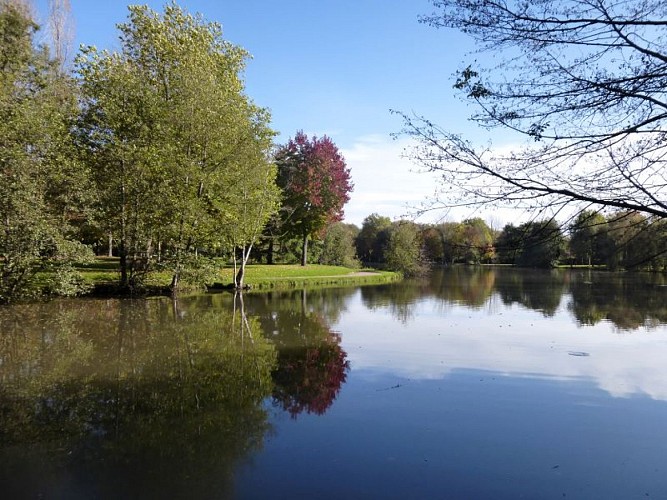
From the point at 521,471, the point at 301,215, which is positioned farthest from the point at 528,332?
the point at 301,215

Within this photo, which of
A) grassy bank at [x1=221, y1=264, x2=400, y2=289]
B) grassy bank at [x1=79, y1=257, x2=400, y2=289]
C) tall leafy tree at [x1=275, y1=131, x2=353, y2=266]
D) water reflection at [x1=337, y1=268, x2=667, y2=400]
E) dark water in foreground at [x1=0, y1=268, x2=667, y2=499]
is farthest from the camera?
tall leafy tree at [x1=275, y1=131, x2=353, y2=266]

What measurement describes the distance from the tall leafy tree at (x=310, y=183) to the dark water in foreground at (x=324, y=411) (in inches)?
922

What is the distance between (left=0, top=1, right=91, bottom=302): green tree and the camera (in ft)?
43.1

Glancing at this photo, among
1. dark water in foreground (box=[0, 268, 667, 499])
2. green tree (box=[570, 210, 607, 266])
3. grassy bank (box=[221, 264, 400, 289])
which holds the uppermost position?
green tree (box=[570, 210, 607, 266])

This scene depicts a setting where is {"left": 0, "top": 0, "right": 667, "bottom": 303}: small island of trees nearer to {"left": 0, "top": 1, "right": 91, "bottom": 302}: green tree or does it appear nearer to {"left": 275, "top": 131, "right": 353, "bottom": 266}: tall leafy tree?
{"left": 0, "top": 1, "right": 91, "bottom": 302}: green tree

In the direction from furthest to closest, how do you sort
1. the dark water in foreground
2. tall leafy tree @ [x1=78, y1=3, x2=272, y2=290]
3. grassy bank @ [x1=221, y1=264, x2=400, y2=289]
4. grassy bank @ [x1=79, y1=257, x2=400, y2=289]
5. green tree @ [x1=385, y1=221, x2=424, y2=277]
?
1. green tree @ [x1=385, y1=221, x2=424, y2=277]
2. grassy bank @ [x1=221, y1=264, x2=400, y2=289]
3. grassy bank @ [x1=79, y1=257, x2=400, y2=289]
4. tall leafy tree @ [x1=78, y1=3, x2=272, y2=290]
5. the dark water in foreground

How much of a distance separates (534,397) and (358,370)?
2.84 m

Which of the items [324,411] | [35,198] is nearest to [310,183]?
[35,198]

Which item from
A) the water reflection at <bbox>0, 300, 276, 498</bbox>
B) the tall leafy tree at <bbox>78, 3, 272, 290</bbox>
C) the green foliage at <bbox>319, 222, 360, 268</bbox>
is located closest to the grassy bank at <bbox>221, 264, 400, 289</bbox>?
the tall leafy tree at <bbox>78, 3, 272, 290</bbox>

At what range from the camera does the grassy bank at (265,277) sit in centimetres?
1986

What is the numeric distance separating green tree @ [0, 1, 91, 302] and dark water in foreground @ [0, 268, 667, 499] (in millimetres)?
2497

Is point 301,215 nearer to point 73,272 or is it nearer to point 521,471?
point 73,272

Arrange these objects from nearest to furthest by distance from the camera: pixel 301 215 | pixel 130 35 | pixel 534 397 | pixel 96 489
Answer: pixel 96 489 → pixel 534 397 → pixel 130 35 → pixel 301 215

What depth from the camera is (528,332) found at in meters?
12.4
